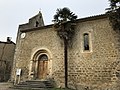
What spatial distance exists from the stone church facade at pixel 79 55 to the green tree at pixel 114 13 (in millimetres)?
589

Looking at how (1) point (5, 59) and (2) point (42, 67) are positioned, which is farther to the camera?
(1) point (5, 59)

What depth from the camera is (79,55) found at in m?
12.7

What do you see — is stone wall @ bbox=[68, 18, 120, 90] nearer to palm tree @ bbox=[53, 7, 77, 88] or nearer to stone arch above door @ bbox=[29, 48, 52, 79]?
palm tree @ bbox=[53, 7, 77, 88]

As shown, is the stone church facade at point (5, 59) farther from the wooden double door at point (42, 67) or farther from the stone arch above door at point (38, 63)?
the wooden double door at point (42, 67)

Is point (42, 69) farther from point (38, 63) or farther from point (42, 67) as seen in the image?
point (38, 63)

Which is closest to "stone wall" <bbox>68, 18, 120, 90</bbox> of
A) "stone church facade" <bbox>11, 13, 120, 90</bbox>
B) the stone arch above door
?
"stone church facade" <bbox>11, 13, 120, 90</bbox>

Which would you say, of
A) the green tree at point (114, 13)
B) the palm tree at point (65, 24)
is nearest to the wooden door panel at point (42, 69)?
the palm tree at point (65, 24)

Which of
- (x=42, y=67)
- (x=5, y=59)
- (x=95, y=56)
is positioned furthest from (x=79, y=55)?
(x=5, y=59)

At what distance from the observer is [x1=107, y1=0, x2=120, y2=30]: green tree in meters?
11.1

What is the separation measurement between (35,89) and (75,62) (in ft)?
12.9

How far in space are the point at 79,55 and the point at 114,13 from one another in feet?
14.2

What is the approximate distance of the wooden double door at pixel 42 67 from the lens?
1432 centimetres

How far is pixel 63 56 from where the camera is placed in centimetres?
1329

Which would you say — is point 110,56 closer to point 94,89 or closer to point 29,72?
point 94,89
